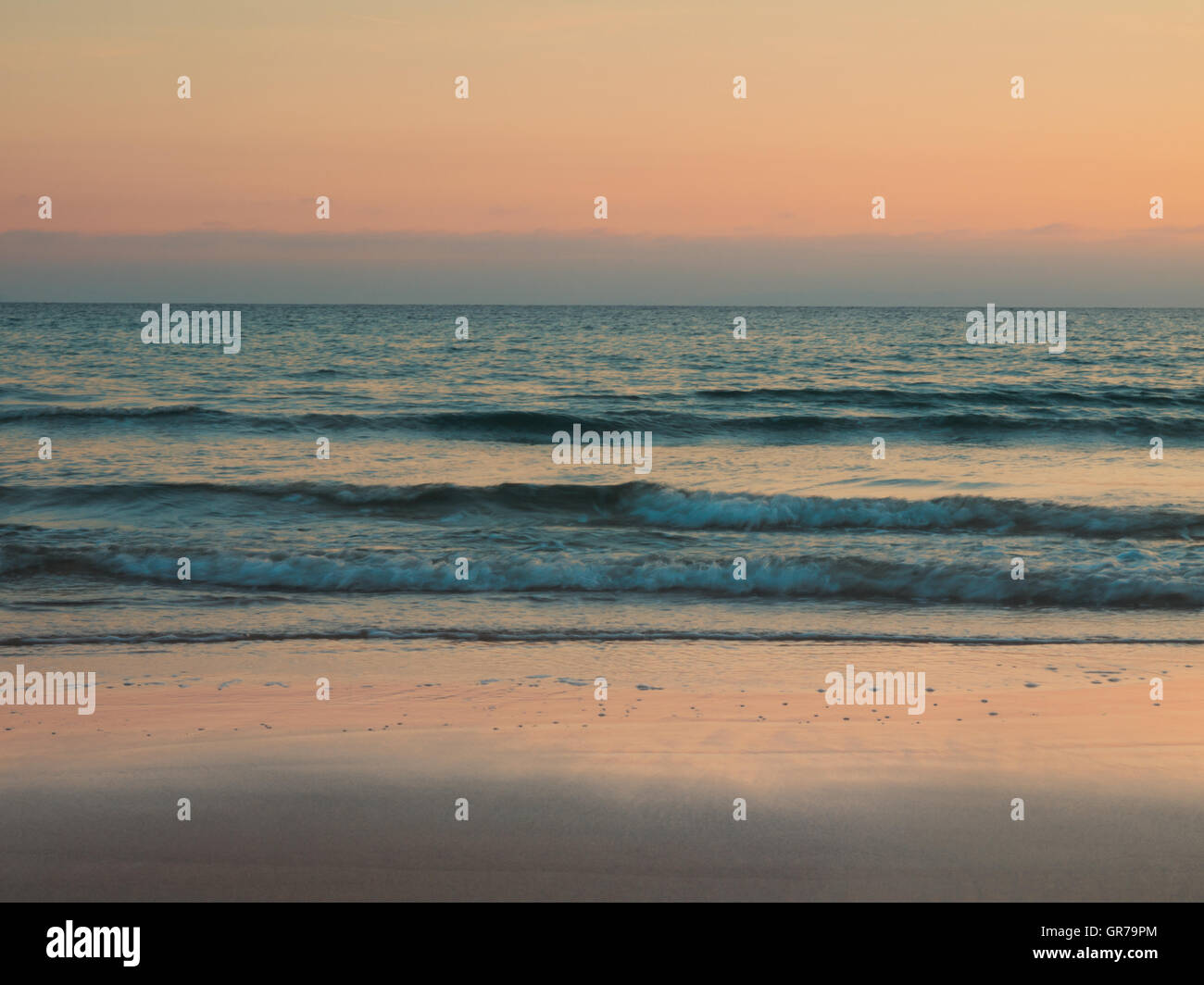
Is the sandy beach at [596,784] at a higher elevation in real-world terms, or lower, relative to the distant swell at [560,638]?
lower

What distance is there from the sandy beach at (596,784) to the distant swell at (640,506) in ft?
21.5

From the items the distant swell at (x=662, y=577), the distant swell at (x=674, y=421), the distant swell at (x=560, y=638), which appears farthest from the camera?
the distant swell at (x=674, y=421)

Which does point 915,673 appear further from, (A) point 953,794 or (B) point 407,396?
(B) point 407,396

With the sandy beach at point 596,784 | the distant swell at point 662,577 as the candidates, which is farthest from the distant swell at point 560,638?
the distant swell at point 662,577

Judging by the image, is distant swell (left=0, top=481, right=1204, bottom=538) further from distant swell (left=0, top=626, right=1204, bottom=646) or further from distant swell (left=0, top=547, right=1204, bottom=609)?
distant swell (left=0, top=626, right=1204, bottom=646)

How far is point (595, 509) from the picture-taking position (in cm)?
1538

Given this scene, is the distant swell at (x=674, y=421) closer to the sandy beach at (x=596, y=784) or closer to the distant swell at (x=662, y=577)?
the distant swell at (x=662, y=577)

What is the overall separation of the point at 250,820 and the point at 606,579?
21.2 feet

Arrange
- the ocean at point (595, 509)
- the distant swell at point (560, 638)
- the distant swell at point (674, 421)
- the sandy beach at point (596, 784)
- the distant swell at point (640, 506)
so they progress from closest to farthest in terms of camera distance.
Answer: the sandy beach at point (596, 784) < the distant swell at point (560, 638) < the ocean at point (595, 509) < the distant swell at point (640, 506) < the distant swell at point (674, 421)

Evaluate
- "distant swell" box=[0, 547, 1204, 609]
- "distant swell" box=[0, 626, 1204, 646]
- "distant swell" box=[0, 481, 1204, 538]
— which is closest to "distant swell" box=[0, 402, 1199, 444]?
"distant swell" box=[0, 481, 1204, 538]

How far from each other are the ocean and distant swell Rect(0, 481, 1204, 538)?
67 millimetres

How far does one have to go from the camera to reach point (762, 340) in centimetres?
5375

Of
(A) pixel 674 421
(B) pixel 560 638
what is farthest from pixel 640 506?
(A) pixel 674 421

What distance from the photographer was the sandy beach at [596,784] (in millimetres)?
4285
